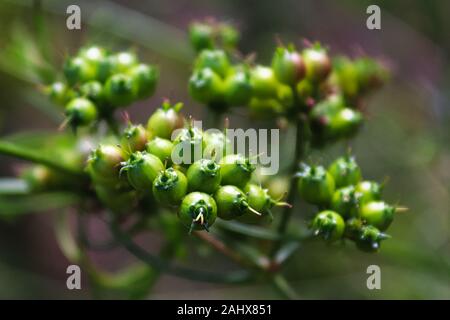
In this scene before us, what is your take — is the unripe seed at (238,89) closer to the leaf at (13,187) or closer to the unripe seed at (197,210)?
the unripe seed at (197,210)

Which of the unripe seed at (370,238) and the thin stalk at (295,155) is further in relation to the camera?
→ the thin stalk at (295,155)

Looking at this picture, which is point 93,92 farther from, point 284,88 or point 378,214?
point 378,214

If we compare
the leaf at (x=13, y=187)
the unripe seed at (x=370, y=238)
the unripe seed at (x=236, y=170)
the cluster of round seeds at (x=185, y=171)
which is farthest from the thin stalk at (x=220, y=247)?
the leaf at (x=13, y=187)

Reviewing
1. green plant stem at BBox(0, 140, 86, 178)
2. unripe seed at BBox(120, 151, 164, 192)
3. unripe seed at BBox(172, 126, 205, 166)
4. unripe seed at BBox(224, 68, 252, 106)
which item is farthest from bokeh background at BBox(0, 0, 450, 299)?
unripe seed at BBox(120, 151, 164, 192)

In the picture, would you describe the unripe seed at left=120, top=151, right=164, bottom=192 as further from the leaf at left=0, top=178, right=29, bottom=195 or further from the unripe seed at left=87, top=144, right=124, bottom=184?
the leaf at left=0, top=178, right=29, bottom=195
